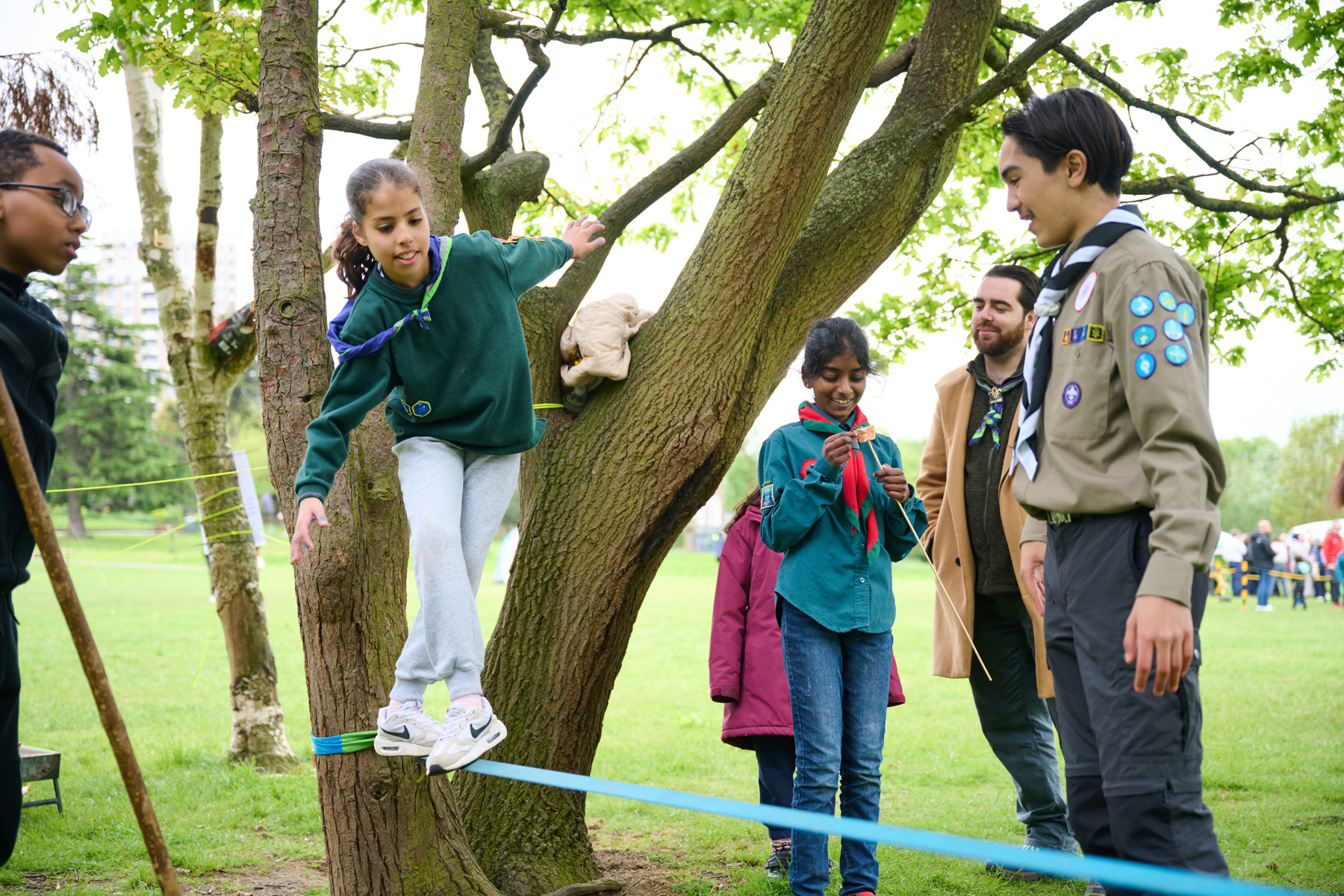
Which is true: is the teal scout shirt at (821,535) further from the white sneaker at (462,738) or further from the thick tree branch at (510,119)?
the thick tree branch at (510,119)

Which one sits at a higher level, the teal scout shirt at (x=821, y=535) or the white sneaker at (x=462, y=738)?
the teal scout shirt at (x=821, y=535)

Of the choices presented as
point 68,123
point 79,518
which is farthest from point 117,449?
point 68,123

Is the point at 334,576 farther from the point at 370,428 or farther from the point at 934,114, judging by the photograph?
the point at 934,114

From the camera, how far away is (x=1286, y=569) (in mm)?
29781

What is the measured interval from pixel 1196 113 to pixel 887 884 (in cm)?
653

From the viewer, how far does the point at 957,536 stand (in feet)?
13.7

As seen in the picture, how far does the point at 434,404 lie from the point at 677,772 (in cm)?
493

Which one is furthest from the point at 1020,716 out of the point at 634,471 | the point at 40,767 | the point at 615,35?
the point at 40,767

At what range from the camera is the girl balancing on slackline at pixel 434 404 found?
123 inches

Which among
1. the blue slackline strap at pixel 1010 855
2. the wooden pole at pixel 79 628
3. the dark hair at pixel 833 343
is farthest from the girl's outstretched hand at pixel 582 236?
the blue slackline strap at pixel 1010 855

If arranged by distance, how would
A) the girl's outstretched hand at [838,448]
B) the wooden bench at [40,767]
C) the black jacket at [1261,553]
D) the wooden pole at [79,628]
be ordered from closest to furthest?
the wooden pole at [79,628]
the girl's outstretched hand at [838,448]
the wooden bench at [40,767]
the black jacket at [1261,553]

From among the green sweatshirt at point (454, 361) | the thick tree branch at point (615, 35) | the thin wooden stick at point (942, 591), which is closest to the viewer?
the green sweatshirt at point (454, 361)

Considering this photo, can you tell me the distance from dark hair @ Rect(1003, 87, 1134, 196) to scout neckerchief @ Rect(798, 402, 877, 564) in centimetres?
164

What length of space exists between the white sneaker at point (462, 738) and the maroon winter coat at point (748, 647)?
1443 millimetres
